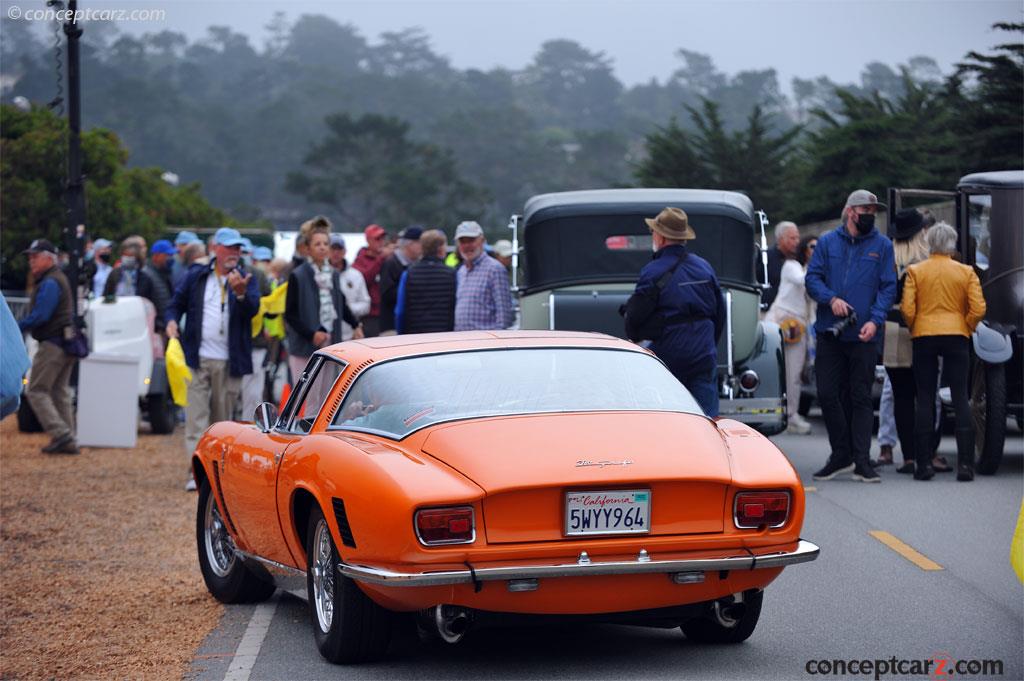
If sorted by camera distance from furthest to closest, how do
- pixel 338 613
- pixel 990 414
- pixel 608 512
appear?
pixel 990 414, pixel 338 613, pixel 608 512

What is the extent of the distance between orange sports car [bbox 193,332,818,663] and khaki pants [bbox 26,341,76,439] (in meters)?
9.66

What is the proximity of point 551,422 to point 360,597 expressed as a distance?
3.36 ft

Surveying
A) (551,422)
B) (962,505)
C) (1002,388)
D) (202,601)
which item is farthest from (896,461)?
(551,422)

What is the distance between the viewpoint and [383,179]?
4358 inches

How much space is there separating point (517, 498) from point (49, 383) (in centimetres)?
1163

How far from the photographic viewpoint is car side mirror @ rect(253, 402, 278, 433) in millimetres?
7949

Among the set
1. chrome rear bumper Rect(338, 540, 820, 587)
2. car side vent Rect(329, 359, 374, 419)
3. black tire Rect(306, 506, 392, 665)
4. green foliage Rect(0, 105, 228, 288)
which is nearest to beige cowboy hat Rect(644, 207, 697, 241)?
car side vent Rect(329, 359, 374, 419)

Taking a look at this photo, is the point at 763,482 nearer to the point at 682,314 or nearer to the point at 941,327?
the point at 682,314

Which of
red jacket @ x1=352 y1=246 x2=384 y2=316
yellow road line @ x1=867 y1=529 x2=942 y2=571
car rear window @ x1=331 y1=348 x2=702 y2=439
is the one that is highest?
red jacket @ x1=352 y1=246 x2=384 y2=316

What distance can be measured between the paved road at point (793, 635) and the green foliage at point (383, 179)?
322ft

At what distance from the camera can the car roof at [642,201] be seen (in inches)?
567

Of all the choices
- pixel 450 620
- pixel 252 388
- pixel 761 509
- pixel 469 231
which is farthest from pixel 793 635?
pixel 469 231

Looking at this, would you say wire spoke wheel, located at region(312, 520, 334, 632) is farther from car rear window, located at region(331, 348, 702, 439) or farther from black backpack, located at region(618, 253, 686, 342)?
black backpack, located at region(618, 253, 686, 342)

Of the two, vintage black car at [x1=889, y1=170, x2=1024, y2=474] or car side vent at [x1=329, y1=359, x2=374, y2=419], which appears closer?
car side vent at [x1=329, y1=359, x2=374, y2=419]
